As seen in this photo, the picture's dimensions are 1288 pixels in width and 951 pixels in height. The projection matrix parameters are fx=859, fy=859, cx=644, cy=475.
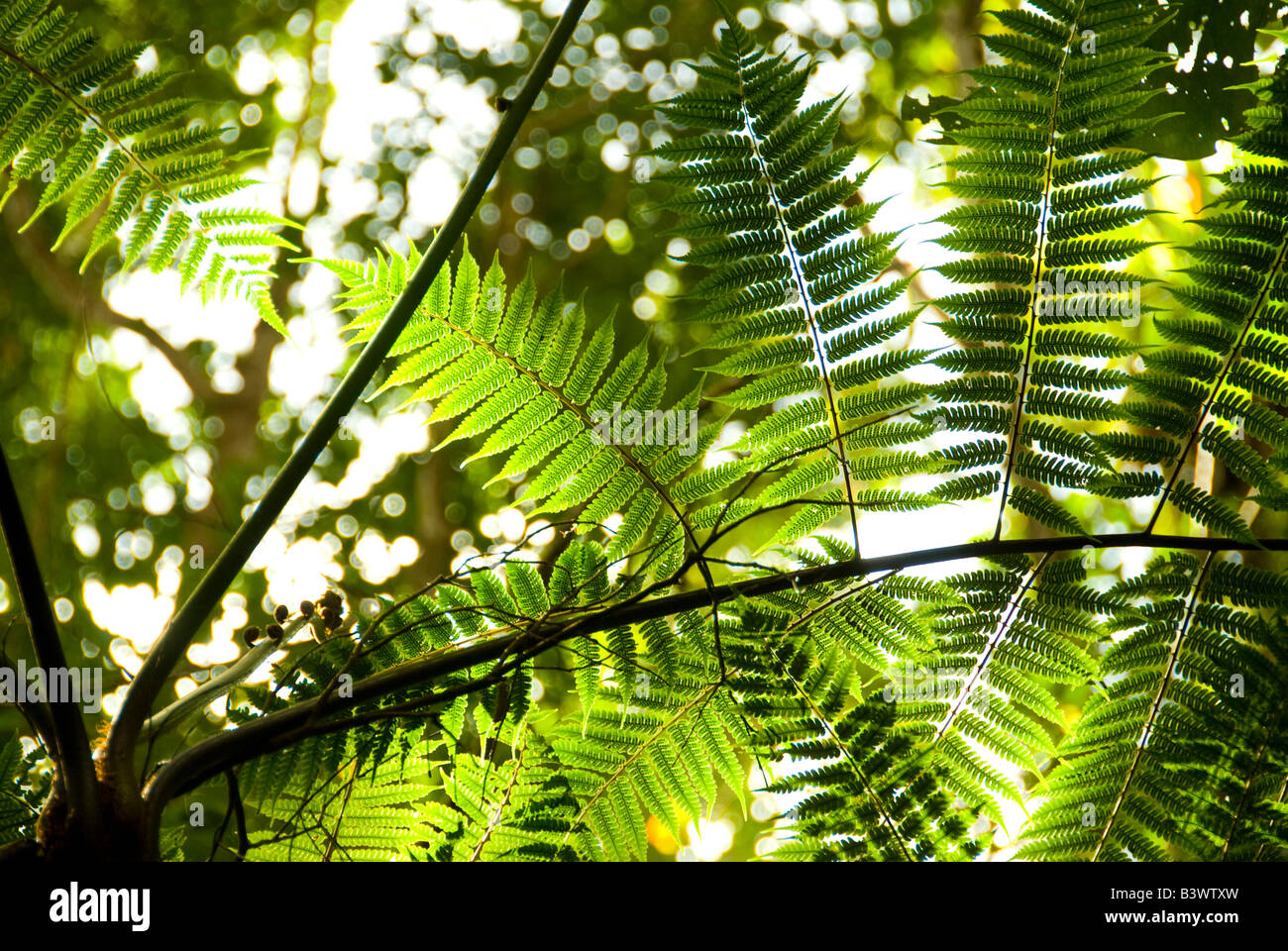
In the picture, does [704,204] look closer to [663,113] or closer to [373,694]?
[663,113]

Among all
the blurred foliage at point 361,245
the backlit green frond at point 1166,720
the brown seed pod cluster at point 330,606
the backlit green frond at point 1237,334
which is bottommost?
the backlit green frond at point 1166,720

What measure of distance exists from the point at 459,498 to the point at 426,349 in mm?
2964

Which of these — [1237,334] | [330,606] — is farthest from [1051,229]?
[330,606]

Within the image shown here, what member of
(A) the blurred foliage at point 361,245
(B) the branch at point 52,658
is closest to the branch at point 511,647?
(B) the branch at point 52,658

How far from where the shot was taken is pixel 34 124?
1093 millimetres

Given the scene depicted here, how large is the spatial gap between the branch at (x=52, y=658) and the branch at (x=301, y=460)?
0.09ft

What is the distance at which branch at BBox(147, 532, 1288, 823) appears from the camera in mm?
713

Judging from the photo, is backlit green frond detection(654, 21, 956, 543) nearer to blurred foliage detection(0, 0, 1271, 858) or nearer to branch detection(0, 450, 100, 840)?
branch detection(0, 450, 100, 840)

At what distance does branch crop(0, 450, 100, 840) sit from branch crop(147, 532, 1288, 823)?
0.15 ft

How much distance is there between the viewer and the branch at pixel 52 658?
0.64 metres

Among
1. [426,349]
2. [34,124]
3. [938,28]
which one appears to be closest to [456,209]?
[426,349]

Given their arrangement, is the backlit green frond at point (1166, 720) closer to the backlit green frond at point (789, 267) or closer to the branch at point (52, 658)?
the backlit green frond at point (789, 267)

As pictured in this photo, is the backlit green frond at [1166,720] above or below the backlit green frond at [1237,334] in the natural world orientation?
below

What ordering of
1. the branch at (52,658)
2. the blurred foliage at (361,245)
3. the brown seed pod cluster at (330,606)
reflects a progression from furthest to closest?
the blurred foliage at (361,245), the brown seed pod cluster at (330,606), the branch at (52,658)
